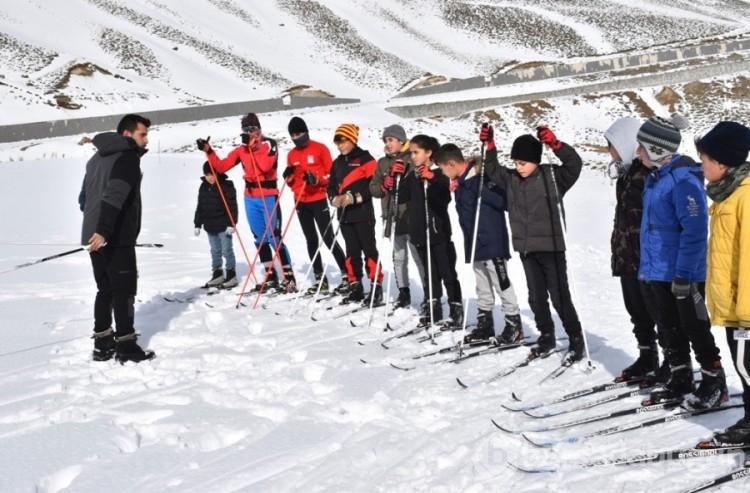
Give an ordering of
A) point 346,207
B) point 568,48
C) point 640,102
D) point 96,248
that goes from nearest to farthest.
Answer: point 96,248 → point 346,207 → point 640,102 → point 568,48

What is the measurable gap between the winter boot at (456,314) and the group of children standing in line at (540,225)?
0.05 feet

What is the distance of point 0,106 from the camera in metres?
35.8

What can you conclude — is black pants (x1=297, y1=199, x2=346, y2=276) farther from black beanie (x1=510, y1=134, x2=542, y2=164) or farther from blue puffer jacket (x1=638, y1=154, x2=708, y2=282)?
blue puffer jacket (x1=638, y1=154, x2=708, y2=282)

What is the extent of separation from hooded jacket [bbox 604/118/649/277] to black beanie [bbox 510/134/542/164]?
0.67m

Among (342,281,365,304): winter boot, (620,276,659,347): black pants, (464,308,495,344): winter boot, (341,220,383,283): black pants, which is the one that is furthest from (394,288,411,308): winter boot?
(620,276,659,347): black pants

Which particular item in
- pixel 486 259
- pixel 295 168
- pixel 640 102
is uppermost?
pixel 640 102

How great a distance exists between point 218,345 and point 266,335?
0.53 metres

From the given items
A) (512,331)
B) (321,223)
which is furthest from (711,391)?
(321,223)

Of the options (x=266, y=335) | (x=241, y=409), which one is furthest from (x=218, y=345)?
(x=241, y=409)

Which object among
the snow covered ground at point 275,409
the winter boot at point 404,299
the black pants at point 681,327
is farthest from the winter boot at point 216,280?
the black pants at point 681,327

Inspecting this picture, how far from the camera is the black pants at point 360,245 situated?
819 cm

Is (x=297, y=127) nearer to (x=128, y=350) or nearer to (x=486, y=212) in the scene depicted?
(x=486, y=212)

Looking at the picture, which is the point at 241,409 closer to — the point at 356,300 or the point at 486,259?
the point at 486,259

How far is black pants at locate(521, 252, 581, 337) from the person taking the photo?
588cm
